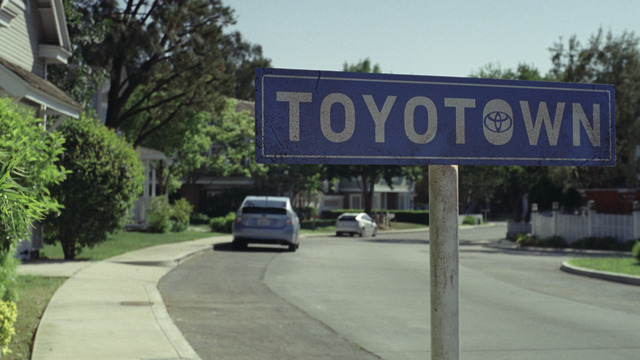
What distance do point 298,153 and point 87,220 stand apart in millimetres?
15392

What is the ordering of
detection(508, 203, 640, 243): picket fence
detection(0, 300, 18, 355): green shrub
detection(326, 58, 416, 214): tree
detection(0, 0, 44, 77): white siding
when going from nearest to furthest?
detection(0, 300, 18, 355): green shrub < detection(0, 0, 44, 77): white siding < detection(508, 203, 640, 243): picket fence < detection(326, 58, 416, 214): tree

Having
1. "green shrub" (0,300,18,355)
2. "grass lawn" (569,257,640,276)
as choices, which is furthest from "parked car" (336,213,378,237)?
"green shrub" (0,300,18,355)

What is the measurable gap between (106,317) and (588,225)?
83.4ft

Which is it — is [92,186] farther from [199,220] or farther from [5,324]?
[199,220]

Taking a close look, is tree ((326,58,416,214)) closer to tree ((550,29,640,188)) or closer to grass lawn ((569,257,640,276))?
tree ((550,29,640,188))

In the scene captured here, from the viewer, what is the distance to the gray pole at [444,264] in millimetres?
2412

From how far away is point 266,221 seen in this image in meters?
22.6

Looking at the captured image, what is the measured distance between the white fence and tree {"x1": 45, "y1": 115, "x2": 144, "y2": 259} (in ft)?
66.2

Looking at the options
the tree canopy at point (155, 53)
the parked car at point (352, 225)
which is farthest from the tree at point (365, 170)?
the tree canopy at point (155, 53)

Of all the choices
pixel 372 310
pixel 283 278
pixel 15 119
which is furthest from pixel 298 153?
pixel 283 278

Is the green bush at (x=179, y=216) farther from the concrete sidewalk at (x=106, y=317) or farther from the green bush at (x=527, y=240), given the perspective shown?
the concrete sidewalk at (x=106, y=317)

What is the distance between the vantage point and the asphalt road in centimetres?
796

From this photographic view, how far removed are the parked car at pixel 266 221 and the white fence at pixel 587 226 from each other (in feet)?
46.6

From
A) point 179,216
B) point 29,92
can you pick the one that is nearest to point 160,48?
→ point 179,216
